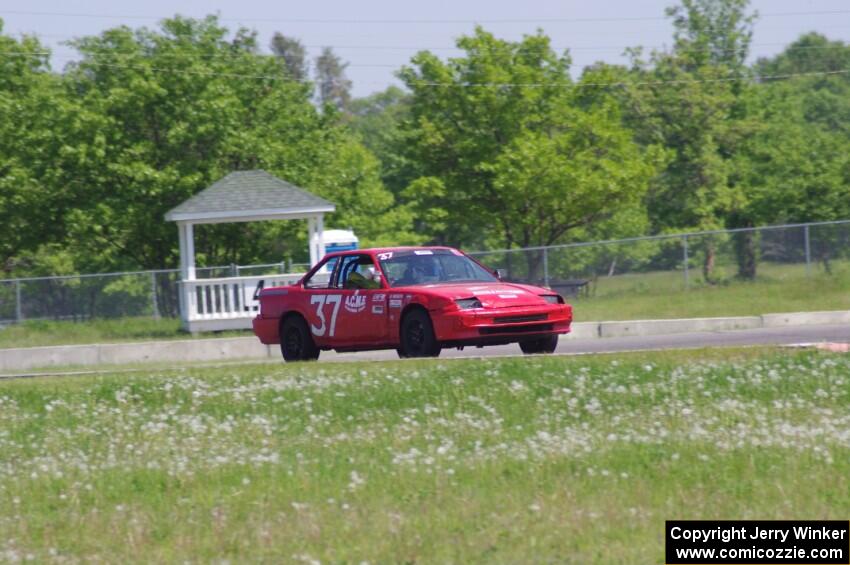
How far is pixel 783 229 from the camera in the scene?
101 ft

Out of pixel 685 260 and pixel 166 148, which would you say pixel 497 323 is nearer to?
pixel 685 260

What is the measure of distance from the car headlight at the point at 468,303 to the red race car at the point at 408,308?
1 centimetres

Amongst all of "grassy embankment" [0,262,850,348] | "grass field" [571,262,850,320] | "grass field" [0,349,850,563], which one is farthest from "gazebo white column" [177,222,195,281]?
"grass field" [0,349,850,563]

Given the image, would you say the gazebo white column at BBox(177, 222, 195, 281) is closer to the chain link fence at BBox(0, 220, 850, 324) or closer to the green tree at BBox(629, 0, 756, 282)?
the chain link fence at BBox(0, 220, 850, 324)

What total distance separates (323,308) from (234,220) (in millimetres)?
13328

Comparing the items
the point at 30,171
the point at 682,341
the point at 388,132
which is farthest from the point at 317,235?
the point at 388,132

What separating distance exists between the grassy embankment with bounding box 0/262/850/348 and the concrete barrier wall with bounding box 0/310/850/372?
162 cm

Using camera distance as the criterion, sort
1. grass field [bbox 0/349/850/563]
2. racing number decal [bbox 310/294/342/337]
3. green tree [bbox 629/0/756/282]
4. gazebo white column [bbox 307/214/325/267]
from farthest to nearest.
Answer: green tree [bbox 629/0/756/282]
gazebo white column [bbox 307/214/325/267]
racing number decal [bbox 310/294/342/337]
grass field [bbox 0/349/850/563]

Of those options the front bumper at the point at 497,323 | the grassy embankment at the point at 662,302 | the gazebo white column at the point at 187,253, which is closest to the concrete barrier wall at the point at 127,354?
the grassy embankment at the point at 662,302

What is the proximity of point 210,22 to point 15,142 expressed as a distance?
8.41m

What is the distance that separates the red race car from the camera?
1505cm

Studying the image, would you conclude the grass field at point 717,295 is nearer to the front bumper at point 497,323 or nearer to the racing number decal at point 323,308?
the racing number decal at point 323,308

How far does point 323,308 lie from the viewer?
55.0ft

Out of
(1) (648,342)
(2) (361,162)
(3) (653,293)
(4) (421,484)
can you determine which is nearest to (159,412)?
(4) (421,484)
